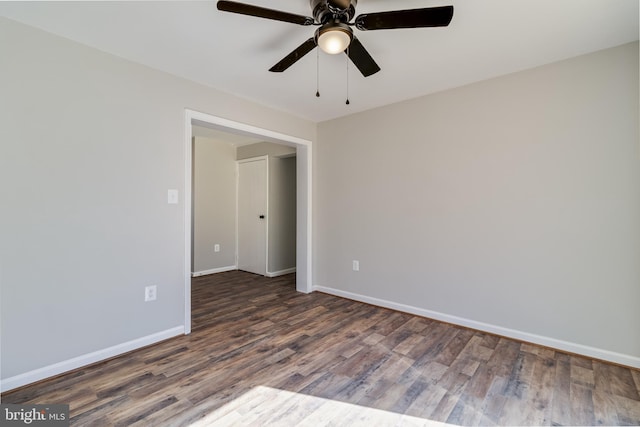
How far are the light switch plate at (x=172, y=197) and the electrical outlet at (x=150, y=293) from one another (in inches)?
28.9

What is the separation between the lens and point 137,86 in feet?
7.64

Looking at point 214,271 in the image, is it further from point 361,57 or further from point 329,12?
point 329,12

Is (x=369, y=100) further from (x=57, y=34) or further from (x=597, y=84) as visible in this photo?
(x=57, y=34)

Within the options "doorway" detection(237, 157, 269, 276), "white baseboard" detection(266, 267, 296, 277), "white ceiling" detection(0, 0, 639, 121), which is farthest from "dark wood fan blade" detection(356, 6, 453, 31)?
"white baseboard" detection(266, 267, 296, 277)

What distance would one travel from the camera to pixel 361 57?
1.79 meters

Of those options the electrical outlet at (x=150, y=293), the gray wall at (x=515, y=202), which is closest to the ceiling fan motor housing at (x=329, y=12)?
the gray wall at (x=515, y=202)

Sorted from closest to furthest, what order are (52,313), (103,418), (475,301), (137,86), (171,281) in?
(103,418), (52,313), (137,86), (171,281), (475,301)

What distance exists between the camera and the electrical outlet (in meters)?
2.38

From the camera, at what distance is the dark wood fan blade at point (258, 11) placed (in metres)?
1.40

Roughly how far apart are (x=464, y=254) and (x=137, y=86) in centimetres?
325

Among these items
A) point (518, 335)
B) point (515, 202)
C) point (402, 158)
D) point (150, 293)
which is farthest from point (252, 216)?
point (518, 335)

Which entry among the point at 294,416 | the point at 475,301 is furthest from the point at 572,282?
the point at 294,416

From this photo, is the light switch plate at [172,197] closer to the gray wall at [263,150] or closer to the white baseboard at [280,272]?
the gray wall at [263,150]

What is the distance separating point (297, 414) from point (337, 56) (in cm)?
244
